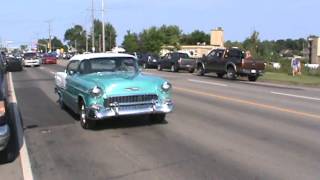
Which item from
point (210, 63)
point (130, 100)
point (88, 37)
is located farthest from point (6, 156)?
point (88, 37)

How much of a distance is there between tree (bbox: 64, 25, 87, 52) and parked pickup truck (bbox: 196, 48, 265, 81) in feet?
410

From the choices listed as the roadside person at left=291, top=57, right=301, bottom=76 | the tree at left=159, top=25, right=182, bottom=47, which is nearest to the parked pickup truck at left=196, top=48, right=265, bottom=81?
the roadside person at left=291, top=57, right=301, bottom=76

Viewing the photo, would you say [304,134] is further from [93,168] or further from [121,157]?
[93,168]

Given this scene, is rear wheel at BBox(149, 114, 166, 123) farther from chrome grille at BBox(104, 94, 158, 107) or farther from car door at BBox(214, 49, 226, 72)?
car door at BBox(214, 49, 226, 72)

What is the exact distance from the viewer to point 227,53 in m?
36.8

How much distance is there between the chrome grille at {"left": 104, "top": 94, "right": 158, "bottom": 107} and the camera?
474 inches

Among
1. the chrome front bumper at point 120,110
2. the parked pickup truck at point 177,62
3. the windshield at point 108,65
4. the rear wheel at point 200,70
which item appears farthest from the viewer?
the parked pickup truck at point 177,62

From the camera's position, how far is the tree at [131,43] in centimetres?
11731

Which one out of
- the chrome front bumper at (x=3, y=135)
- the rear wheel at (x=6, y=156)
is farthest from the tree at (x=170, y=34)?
the chrome front bumper at (x=3, y=135)

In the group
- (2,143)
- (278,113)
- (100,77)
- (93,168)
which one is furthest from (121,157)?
(278,113)

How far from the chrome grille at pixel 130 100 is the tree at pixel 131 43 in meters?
101

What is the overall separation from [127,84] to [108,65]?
6.48 ft

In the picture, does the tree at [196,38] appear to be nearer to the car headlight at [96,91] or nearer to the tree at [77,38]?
the tree at [77,38]

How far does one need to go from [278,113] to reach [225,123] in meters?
2.43
